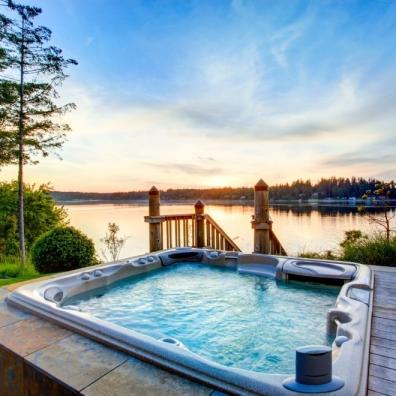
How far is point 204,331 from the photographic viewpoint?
2441mm

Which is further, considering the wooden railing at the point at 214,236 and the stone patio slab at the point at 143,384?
the wooden railing at the point at 214,236

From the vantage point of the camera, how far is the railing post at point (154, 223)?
201 inches

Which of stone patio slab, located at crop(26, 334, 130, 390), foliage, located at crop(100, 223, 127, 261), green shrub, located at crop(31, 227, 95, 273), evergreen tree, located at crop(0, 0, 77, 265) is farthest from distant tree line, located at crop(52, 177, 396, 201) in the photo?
stone patio slab, located at crop(26, 334, 130, 390)

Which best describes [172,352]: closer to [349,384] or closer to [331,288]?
[349,384]

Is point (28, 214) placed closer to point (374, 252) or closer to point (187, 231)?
point (187, 231)

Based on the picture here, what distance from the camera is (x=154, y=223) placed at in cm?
508

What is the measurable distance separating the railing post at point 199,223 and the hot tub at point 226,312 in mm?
748

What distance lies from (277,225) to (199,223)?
748 centimetres

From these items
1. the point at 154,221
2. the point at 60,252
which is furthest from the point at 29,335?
the point at 154,221

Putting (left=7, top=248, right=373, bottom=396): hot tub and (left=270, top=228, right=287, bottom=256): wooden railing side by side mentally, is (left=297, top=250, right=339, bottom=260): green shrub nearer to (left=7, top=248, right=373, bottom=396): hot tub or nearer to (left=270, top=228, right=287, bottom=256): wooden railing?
(left=270, top=228, right=287, bottom=256): wooden railing

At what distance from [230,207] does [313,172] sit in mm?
3899

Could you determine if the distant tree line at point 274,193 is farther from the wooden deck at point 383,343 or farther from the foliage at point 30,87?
the wooden deck at point 383,343

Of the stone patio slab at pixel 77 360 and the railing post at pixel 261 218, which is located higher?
the railing post at pixel 261 218

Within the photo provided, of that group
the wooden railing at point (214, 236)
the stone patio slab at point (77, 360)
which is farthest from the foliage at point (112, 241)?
the stone patio slab at point (77, 360)
